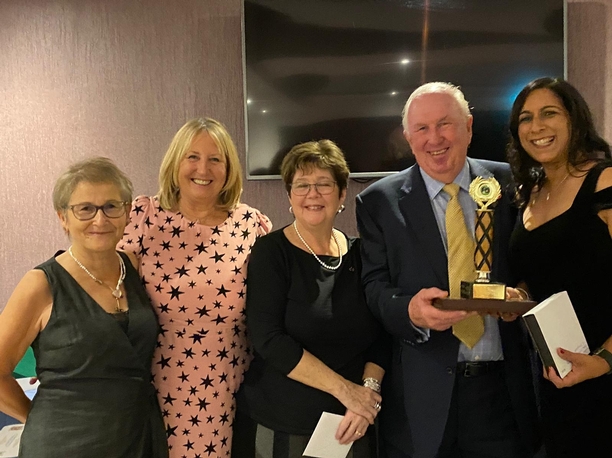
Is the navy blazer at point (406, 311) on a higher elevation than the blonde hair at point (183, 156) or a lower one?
lower

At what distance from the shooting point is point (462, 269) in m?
1.53

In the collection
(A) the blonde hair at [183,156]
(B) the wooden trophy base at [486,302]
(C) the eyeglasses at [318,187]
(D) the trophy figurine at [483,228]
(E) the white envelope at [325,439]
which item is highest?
(A) the blonde hair at [183,156]

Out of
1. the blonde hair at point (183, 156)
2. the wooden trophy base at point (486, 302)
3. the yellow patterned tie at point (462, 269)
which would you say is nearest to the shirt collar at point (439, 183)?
the yellow patterned tie at point (462, 269)

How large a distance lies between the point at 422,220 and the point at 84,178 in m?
1.02

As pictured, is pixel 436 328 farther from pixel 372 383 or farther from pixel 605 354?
pixel 605 354

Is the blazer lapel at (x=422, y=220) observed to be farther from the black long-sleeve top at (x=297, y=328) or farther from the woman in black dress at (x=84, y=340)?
the woman in black dress at (x=84, y=340)

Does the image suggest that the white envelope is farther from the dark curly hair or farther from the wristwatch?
the dark curly hair

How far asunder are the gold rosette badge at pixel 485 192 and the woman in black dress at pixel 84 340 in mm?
1038

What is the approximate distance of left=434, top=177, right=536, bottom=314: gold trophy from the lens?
135 centimetres

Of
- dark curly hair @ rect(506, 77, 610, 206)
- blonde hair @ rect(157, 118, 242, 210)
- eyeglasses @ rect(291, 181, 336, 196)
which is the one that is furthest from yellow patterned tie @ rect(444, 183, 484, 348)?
blonde hair @ rect(157, 118, 242, 210)

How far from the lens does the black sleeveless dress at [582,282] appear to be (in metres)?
1.46

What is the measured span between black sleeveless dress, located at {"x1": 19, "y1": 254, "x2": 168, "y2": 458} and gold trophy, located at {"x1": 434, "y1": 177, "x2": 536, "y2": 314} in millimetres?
918

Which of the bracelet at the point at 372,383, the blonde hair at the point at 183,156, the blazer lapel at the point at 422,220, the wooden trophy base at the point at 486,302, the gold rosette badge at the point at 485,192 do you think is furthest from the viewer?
the blonde hair at the point at 183,156

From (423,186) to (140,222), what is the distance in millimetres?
969
